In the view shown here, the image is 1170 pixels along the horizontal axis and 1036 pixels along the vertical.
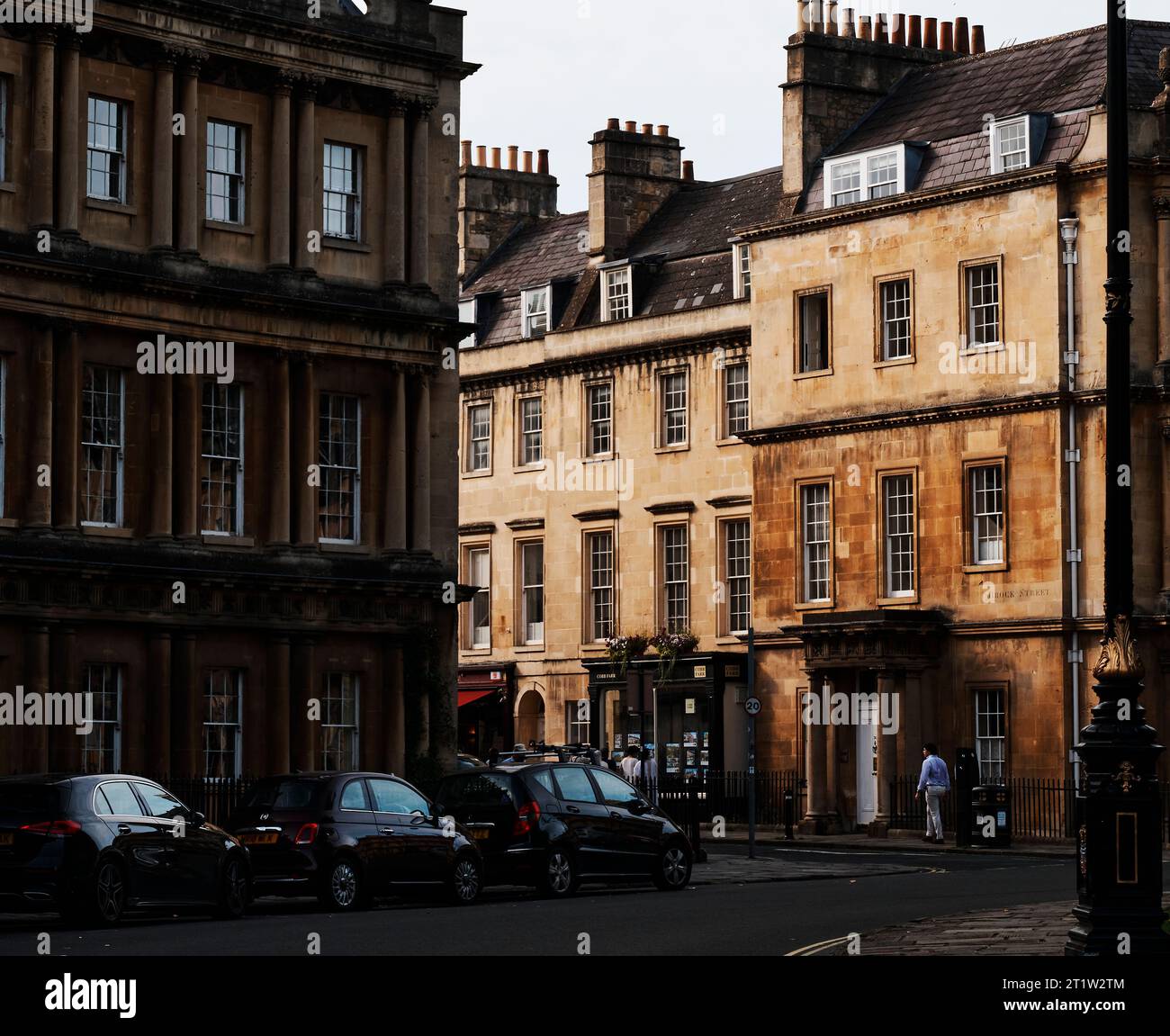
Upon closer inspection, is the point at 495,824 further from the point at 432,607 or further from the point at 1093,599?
the point at 1093,599

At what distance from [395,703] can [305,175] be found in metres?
8.85

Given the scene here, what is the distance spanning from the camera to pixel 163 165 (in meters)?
35.9

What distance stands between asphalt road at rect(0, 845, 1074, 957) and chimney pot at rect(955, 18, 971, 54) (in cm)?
2892

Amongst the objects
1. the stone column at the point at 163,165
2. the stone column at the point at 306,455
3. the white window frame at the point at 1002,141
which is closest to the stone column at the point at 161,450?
the stone column at the point at 163,165

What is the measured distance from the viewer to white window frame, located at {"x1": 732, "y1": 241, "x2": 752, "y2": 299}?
5466cm

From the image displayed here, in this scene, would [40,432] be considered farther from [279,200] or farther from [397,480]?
[397,480]

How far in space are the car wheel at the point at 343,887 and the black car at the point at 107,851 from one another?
1149mm

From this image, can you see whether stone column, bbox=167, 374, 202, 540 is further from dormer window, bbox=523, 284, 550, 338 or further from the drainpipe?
dormer window, bbox=523, 284, 550, 338

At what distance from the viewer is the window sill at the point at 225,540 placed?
120 ft

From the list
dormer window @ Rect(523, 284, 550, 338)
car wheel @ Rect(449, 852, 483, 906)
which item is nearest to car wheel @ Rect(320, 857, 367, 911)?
car wheel @ Rect(449, 852, 483, 906)

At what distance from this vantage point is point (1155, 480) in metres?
45.5

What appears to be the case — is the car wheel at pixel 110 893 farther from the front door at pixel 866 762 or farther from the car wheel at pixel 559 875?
the front door at pixel 866 762
